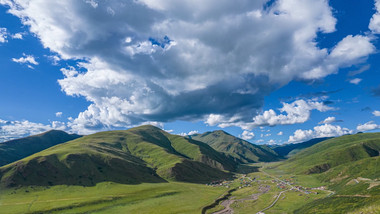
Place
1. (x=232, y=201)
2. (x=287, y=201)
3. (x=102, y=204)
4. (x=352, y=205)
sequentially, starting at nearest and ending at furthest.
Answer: (x=352, y=205)
(x=102, y=204)
(x=287, y=201)
(x=232, y=201)

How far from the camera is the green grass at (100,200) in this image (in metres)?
124

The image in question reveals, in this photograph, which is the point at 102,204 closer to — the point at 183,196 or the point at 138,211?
the point at 138,211

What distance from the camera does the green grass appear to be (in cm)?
12362

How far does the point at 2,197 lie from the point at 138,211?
105 m

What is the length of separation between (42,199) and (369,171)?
880ft

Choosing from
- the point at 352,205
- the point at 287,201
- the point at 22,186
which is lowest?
the point at 287,201

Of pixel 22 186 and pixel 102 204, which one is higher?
pixel 22 186

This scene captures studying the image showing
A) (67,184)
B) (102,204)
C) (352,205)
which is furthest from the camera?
(67,184)

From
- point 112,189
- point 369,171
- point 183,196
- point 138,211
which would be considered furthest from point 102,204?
point 369,171

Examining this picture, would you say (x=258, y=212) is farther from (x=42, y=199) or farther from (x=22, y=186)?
(x=22, y=186)

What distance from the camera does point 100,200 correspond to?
450ft

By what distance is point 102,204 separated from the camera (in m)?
133

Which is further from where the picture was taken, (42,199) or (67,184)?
(67,184)

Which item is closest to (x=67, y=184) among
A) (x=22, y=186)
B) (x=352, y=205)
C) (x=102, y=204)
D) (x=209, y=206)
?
(x=22, y=186)
